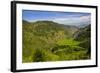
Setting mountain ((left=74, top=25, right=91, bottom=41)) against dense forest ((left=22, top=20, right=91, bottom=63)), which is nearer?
dense forest ((left=22, top=20, right=91, bottom=63))

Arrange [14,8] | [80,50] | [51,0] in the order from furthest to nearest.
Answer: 1. [80,50]
2. [51,0]
3. [14,8]

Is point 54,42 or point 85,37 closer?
point 54,42

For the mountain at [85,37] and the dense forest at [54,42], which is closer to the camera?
the dense forest at [54,42]

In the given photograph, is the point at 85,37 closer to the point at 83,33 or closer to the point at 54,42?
the point at 83,33

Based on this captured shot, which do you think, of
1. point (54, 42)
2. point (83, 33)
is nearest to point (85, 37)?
point (83, 33)

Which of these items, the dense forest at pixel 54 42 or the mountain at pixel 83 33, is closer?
the dense forest at pixel 54 42

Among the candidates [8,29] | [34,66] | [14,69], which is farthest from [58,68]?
[8,29]

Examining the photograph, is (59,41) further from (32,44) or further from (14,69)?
(14,69)

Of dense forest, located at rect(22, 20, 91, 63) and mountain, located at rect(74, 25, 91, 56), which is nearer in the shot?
dense forest, located at rect(22, 20, 91, 63)
